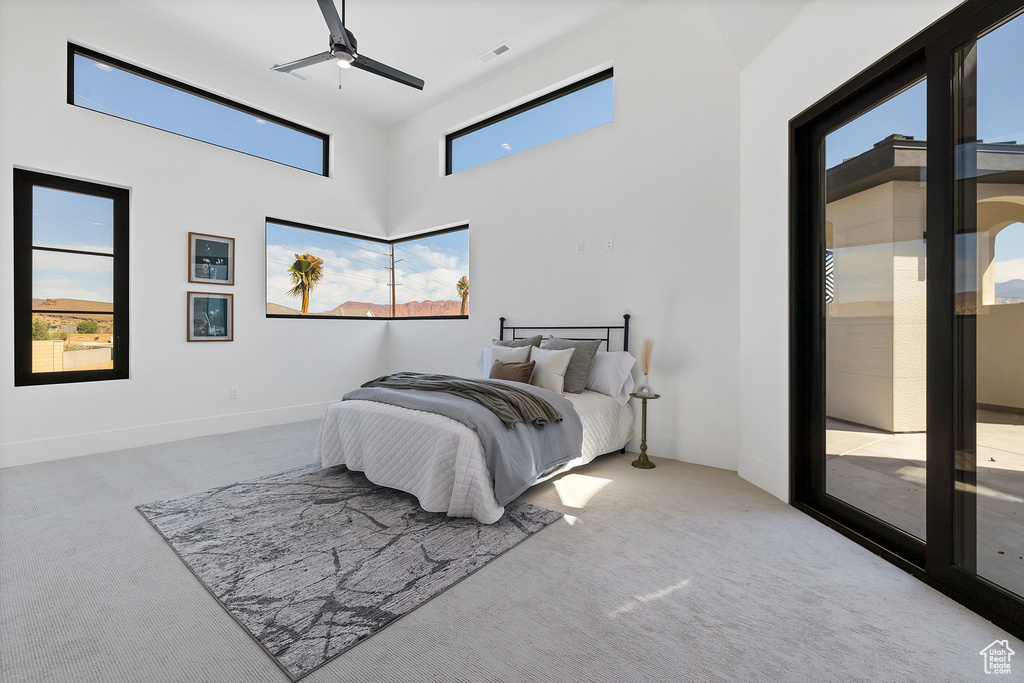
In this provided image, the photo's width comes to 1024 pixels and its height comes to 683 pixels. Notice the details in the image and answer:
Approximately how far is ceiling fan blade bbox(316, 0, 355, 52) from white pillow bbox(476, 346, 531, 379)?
97.6 inches

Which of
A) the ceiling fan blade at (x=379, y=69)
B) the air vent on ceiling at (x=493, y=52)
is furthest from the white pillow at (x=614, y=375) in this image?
the air vent on ceiling at (x=493, y=52)

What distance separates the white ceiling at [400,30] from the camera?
370 cm

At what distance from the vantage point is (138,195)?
394cm

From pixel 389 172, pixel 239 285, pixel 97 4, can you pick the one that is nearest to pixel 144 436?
pixel 239 285

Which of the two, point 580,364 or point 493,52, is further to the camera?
point 493,52

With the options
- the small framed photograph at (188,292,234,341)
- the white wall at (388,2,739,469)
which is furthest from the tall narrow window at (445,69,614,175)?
the small framed photograph at (188,292,234,341)

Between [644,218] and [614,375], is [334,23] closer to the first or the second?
[644,218]

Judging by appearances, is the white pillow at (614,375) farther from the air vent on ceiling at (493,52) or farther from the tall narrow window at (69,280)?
the tall narrow window at (69,280)

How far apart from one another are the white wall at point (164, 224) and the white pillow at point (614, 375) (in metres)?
3.37

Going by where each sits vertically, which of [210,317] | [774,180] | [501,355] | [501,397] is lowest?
[501,397]

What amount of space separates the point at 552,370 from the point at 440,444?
55.7 inches

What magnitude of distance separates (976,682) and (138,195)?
586cm

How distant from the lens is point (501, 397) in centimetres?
273

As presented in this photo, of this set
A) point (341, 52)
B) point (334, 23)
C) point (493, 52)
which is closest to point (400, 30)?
point (493, 52)
